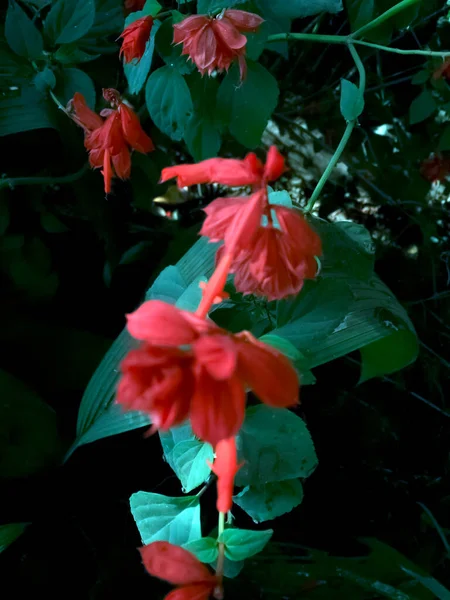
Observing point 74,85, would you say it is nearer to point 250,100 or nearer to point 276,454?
point 250,100

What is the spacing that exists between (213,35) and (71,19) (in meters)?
0.24

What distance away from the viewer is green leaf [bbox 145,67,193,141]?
1.55ft

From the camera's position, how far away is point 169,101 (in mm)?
481

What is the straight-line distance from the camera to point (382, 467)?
810mm

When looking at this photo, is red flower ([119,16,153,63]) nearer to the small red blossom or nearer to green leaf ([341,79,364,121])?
green leaf ([341,79,364,121])

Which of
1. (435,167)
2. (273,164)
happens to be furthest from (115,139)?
(435,167)

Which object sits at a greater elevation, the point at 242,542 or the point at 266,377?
the point at 266,377

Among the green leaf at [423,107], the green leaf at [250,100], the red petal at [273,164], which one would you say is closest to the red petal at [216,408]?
the red petal at [273,164]

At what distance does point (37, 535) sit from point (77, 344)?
0.23 meters

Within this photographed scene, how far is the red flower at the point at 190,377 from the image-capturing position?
7.2 inches

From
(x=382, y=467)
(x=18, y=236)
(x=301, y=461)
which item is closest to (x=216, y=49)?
(x=301, y=461)

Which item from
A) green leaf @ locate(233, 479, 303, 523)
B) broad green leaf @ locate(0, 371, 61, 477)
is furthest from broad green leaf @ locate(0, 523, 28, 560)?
green leaf @ locate(233, 479, 303, 523)

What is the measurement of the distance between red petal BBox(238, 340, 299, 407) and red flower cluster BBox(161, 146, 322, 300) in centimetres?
6

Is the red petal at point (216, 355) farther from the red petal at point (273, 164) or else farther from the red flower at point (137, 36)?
the red flower at point (137, 36)
